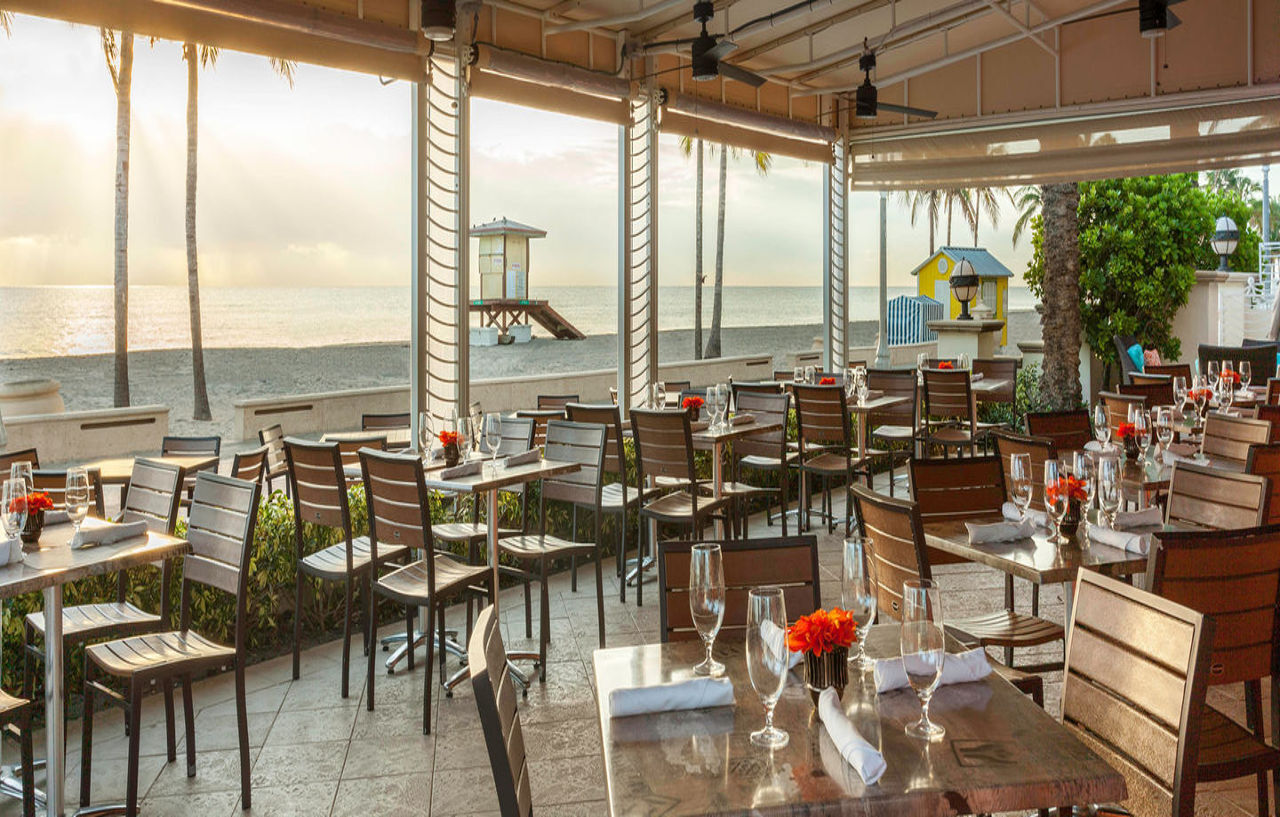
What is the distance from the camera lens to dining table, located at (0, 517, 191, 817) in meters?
2.75

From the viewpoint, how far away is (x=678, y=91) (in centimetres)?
820

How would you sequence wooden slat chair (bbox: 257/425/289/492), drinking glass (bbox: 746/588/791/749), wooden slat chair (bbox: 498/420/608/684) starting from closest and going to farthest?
drinking glass (bbox: 746/588/791/749) < wooden slat chair (bbox: 498/420/608/684) < wooden slat chair (bbox: 257/425/289/492)

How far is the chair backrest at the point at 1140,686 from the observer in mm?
1770

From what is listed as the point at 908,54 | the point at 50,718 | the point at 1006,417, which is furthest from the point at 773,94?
the point at 50,718

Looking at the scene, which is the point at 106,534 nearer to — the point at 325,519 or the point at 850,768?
the point at 325,519

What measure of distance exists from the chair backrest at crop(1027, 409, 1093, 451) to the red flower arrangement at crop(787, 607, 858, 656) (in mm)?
3816

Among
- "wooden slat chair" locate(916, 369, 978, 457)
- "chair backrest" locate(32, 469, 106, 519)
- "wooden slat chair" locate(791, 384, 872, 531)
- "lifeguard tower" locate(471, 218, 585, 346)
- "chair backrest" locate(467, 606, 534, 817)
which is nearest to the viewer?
"chair backrest" locate(467, 606, 534, 817)

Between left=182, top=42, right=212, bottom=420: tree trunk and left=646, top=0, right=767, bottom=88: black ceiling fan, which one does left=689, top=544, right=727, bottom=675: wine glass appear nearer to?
left=646, top=0, right=767, bottom=88: black ceiling fan

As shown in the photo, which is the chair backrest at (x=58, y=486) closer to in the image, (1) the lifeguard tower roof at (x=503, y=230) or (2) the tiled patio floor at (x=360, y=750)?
(2) the tiled patio floor at (x=360, y=750)

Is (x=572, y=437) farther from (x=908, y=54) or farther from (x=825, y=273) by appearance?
(x=908, y=54)

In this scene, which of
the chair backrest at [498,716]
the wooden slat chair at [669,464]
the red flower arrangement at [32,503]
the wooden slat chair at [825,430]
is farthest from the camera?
the wooden slat chair at [825,430]

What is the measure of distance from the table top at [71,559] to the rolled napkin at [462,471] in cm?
128

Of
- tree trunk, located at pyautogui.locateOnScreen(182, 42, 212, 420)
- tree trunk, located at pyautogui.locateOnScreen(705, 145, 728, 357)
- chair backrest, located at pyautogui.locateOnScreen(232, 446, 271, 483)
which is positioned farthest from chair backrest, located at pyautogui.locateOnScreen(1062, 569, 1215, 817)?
tree trunk, located at pyautogui.locateOnScreen(705, 145, 728, 357)

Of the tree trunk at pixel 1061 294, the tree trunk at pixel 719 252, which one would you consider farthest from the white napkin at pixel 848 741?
the tree trunk at pixel 719 252
